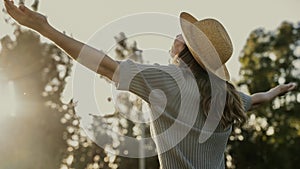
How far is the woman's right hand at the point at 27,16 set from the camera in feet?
11.5

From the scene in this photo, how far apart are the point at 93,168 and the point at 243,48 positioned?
9.27 metres

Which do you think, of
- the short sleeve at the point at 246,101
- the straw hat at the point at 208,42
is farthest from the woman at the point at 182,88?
the short sleeve at the point at 246,101

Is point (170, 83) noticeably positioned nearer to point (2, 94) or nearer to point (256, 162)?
point (2, 94)

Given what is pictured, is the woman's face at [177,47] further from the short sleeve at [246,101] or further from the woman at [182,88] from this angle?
the short sleeve at [246,101]

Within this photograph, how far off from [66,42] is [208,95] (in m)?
0.96

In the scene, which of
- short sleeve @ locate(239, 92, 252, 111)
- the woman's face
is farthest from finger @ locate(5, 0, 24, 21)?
short sleeve @ locate(239, 92, 252, 111)

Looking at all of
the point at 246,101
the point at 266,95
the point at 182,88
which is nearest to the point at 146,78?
the point at 182,88

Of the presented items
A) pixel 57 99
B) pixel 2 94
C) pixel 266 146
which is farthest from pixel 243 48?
pixel 2 94

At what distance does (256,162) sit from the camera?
101 ft

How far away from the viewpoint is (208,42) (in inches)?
173

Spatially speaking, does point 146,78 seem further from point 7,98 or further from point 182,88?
point 7,98

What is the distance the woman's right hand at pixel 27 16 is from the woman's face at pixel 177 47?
0.94 m

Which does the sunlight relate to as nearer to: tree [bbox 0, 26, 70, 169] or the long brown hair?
tree [bbox 0, 26, 70, 169]

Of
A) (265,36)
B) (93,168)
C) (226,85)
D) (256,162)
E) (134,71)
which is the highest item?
(134,71)
